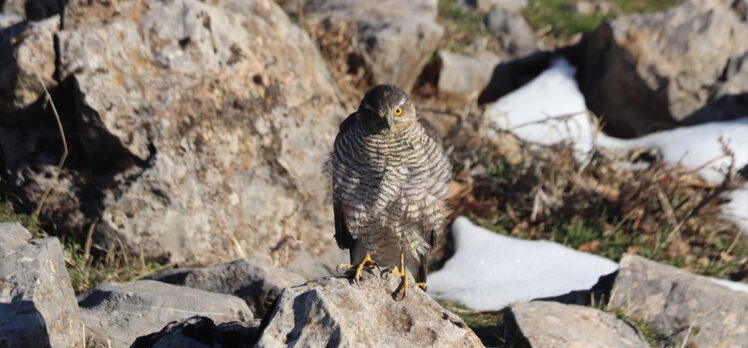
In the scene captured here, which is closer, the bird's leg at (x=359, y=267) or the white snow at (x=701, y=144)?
the bird's leg at (x=359, y=267)

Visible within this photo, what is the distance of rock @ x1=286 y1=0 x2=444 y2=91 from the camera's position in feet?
29.7

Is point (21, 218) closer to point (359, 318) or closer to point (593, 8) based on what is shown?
point (359, 318)

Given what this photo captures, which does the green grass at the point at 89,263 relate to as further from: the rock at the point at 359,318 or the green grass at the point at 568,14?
the green grass at the point at 568,14

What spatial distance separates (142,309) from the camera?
4.71 m

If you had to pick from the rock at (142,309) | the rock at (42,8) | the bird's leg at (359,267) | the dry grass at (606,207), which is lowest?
the dry grass at (606,207)

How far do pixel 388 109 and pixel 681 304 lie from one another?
2.26m

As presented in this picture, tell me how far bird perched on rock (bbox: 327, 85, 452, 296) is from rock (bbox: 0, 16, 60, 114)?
2168 millimetres

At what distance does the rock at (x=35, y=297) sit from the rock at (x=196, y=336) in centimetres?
36

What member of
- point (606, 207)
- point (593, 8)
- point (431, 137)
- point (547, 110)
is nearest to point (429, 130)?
point (431, 137)

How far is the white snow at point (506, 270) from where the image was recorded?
22.0ft

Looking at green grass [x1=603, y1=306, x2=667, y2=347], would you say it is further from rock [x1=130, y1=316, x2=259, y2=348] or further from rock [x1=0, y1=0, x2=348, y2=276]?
rock [x1=130, y1=316, x2=259, y2=348]

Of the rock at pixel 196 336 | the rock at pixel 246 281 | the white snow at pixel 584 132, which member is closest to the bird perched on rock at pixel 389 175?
the rock at pixel 246 281

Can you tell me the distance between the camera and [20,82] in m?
6.11

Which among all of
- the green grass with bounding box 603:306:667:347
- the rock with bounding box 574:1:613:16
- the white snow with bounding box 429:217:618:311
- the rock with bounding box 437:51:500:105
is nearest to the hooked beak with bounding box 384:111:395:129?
the green grass with bounding box 603:306:667:347
